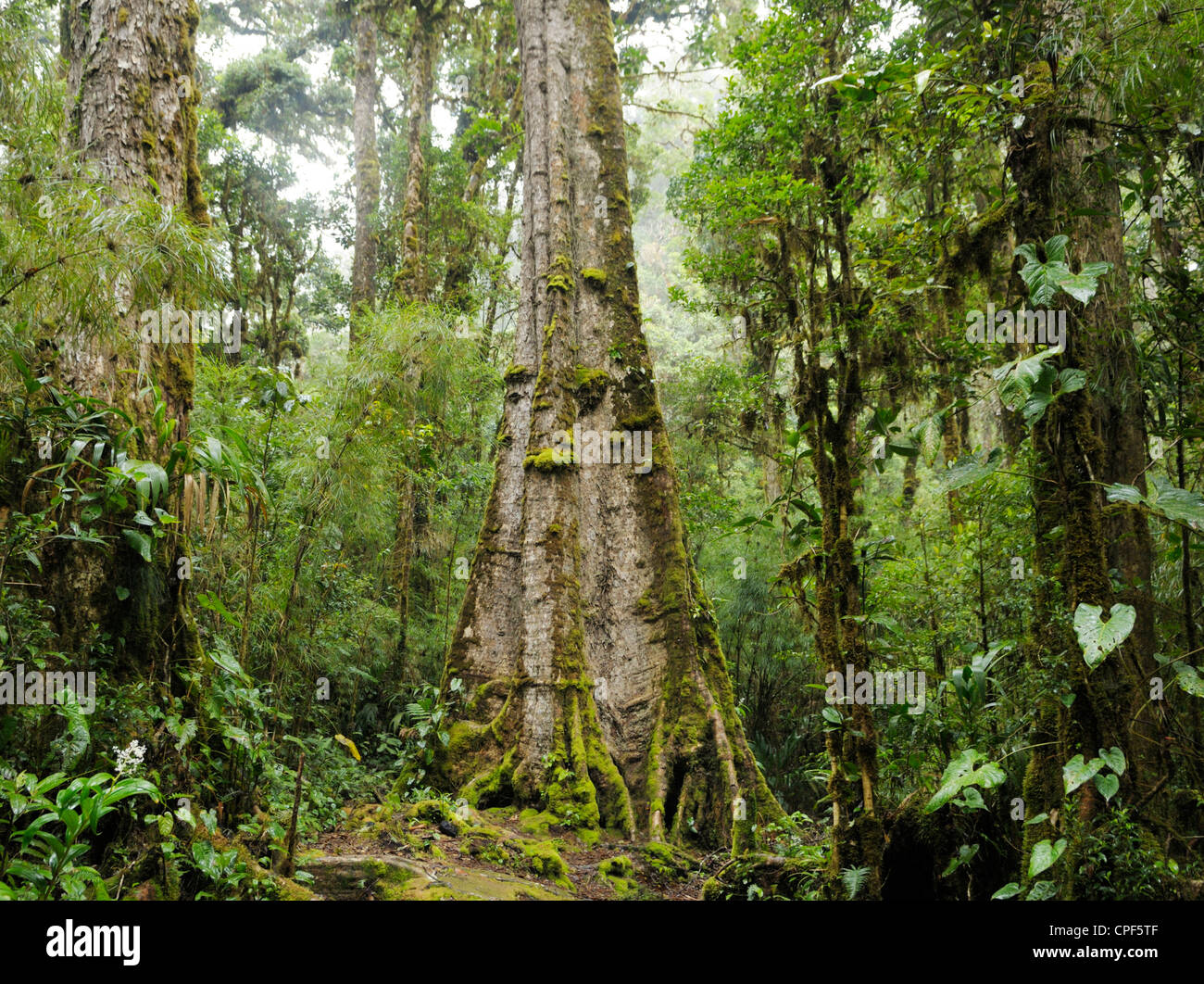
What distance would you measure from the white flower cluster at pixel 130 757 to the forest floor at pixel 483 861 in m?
0.97

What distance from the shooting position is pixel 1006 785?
3.06 meters

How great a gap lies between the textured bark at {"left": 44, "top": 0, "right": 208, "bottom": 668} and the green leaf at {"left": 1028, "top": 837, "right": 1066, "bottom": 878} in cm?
359

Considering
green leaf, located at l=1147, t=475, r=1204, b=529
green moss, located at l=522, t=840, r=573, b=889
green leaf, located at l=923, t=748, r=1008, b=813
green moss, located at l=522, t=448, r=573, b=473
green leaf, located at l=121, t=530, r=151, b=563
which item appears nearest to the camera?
green leaf, located at l=1147, t=475, r=1204, b=529

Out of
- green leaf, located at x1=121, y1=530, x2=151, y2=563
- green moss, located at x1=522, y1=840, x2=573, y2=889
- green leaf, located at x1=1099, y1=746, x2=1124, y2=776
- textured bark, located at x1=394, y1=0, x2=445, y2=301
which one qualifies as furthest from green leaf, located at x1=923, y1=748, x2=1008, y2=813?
textured bark, located at x1=394, y1=0, x2=445, y2=301

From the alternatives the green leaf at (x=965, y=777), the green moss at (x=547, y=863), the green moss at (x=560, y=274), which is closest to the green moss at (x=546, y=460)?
the green moss at (x=560, y=274)

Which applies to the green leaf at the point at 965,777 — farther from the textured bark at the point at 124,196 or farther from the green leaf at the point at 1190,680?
the textured bark at the point at 124,196

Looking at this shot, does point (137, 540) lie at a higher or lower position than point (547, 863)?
higher

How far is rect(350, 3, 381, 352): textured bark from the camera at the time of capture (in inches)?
490

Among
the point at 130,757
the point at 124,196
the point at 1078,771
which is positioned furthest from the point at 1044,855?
the point at 124,196

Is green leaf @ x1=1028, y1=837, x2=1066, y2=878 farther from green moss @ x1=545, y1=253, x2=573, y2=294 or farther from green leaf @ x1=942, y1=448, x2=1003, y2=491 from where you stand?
green moss @ x1=545, y1=253, x2=573, y2=294

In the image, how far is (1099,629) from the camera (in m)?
2.31

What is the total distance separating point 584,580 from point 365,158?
11575mm

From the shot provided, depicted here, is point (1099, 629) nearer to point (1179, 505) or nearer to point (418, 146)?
point (1179, 505)
